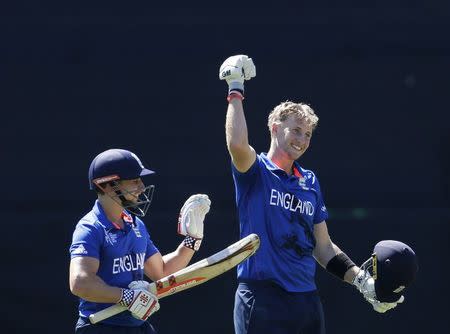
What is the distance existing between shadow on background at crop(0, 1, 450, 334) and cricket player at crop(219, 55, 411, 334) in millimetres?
1296

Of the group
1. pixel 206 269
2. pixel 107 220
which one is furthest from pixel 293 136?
pixel 107 220

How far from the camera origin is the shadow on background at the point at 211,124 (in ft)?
17.8

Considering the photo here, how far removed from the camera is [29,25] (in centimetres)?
547

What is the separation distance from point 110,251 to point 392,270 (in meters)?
1.18

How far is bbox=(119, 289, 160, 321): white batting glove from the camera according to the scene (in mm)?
3564

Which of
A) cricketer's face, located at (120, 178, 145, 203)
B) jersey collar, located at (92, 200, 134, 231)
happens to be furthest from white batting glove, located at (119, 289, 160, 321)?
cricketer's face, located at (120, 178, 145, 203)

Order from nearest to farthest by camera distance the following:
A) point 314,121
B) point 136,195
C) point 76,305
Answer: point 136,195, point 314,121, point 76,305

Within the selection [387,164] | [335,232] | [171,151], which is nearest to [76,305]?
[171,151]

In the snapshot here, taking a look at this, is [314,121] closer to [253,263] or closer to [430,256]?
[253,263]

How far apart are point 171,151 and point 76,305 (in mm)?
998

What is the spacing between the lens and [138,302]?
3.57 meters

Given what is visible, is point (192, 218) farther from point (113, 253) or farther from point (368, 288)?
point (368, 288)

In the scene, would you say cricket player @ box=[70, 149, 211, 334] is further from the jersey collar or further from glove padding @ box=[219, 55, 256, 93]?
glove padding @ box=[219, 55, 256, 93]

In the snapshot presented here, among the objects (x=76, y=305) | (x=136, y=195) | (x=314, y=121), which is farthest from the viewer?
(x=76, y=305)
